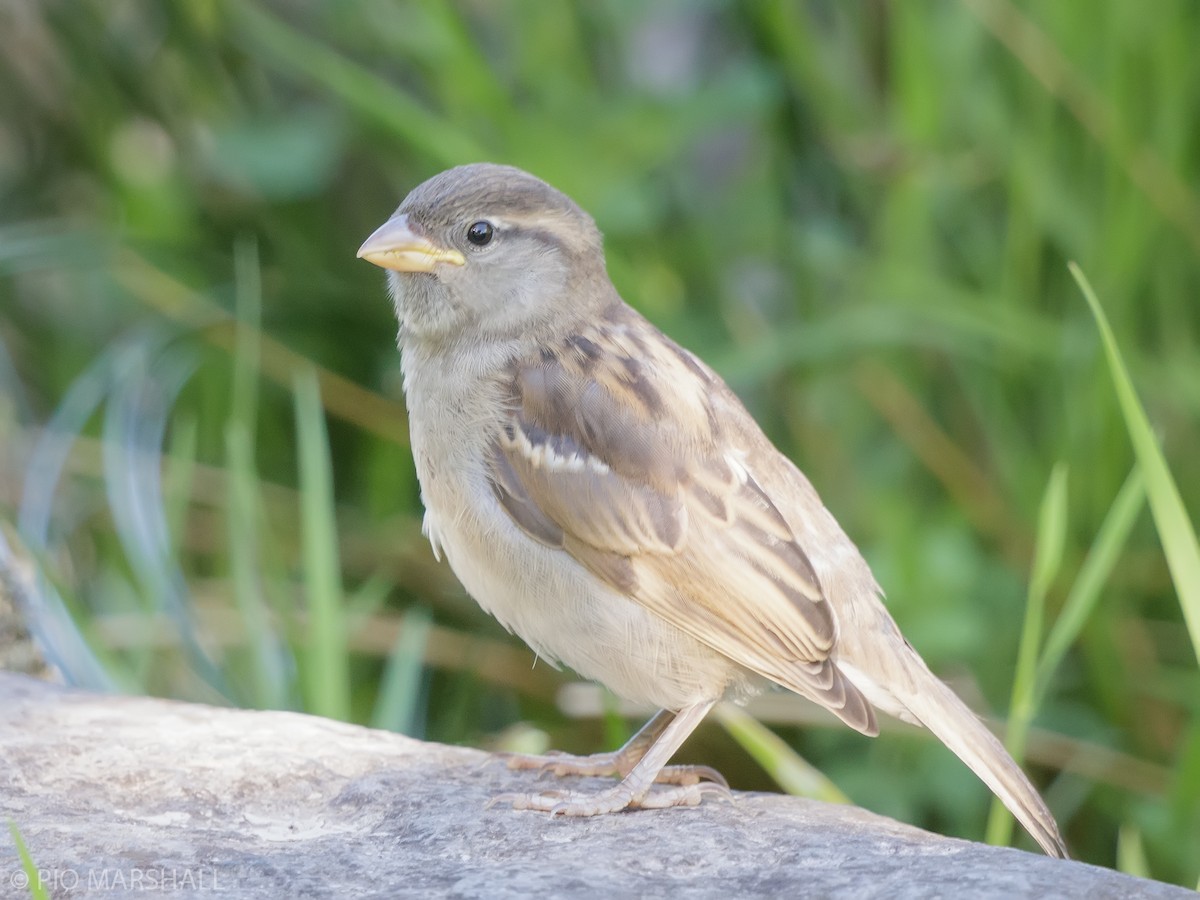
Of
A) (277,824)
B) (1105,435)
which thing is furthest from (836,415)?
(277,824)

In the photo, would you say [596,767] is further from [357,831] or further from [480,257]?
[480,257]

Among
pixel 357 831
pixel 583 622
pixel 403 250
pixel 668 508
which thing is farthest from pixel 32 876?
pixel 403 250

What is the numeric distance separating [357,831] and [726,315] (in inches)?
82.1

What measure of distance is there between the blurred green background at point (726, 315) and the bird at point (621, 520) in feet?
1.84

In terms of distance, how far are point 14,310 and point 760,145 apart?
216cm

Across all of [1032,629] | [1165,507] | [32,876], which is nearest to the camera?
[32,876]

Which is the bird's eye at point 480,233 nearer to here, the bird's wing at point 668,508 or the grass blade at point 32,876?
the bird's wing at point 668,508

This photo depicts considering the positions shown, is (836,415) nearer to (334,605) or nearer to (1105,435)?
(1105,435)

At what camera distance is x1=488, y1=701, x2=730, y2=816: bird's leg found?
2074mm

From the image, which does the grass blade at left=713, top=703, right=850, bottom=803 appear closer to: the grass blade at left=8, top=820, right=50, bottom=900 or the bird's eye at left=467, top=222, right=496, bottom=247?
the bird's eye at left=467, top=222, right=496, bottom=247

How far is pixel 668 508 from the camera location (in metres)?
2.36

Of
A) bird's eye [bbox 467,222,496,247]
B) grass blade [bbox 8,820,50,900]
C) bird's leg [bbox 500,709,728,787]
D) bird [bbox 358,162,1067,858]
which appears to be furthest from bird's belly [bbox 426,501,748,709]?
grass blade [bbox 8,820,50,900]

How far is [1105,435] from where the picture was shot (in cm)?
340

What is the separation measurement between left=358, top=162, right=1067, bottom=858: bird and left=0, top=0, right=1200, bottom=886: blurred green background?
0.56m
